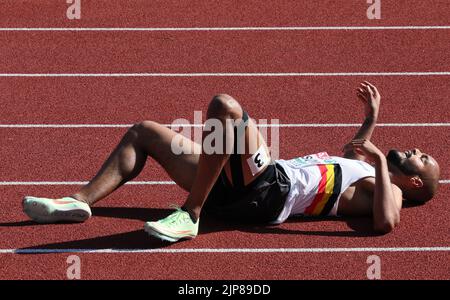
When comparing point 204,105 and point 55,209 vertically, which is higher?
point 204,105

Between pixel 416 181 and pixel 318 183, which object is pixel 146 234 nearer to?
pixel 318 183

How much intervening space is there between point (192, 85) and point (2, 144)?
1.76m

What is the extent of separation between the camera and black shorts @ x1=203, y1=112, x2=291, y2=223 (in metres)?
5.57

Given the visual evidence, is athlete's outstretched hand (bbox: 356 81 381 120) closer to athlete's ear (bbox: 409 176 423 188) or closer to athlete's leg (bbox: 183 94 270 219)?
athlete's ear (bbox: 409 176 423 188)

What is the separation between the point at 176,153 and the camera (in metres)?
5.79

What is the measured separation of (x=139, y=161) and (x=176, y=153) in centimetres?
21

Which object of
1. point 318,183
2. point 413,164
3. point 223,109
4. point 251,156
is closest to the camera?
point 223,109

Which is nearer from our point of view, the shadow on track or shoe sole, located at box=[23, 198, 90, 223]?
the shadow on track

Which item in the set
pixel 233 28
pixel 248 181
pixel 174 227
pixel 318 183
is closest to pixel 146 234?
pixel 174 227

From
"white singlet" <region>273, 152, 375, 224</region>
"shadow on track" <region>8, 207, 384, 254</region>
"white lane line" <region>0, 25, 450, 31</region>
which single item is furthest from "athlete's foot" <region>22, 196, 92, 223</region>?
"white lane line" <region>0, 25, 450, 31</region>

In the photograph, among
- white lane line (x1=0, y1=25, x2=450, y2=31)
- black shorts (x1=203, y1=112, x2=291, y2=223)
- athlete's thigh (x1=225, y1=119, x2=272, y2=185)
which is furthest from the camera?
white lane line (x1=0, y1=25, x2=450, y2=31)

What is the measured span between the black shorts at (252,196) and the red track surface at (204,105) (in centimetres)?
11

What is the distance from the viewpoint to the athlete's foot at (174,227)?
539cm
